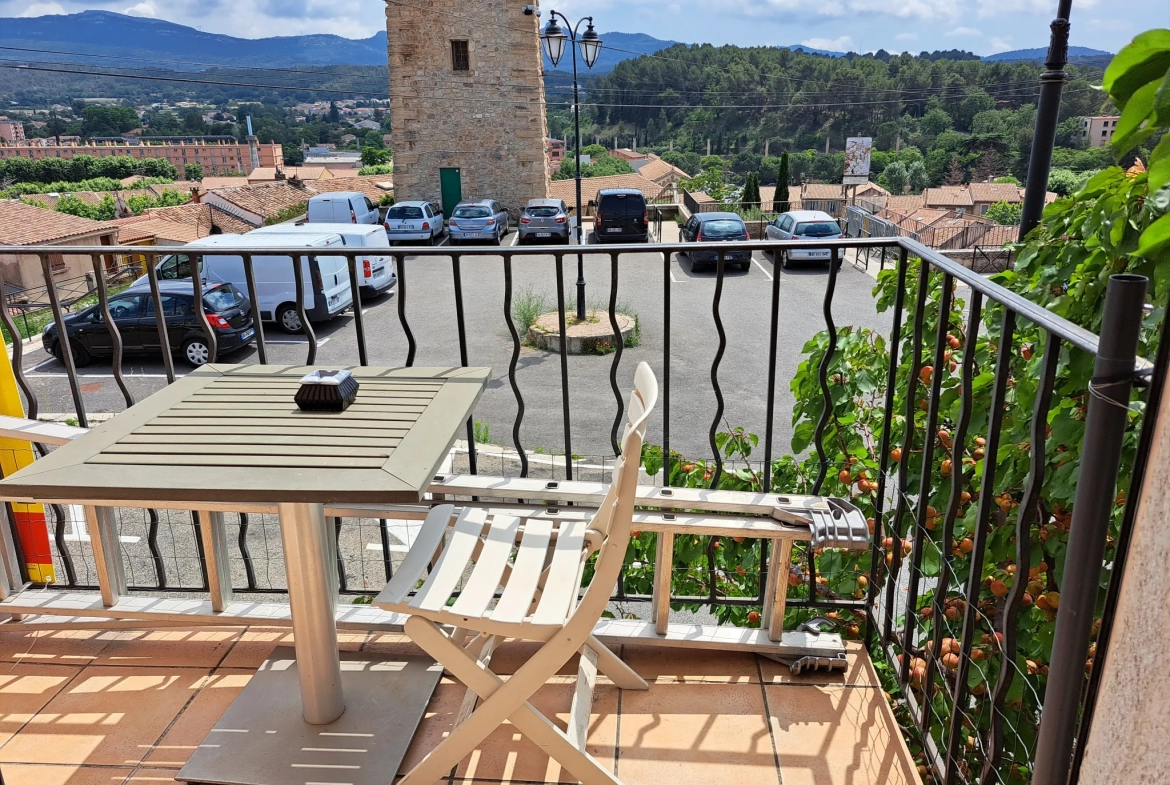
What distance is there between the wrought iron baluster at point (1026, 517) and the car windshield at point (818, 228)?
19.2m

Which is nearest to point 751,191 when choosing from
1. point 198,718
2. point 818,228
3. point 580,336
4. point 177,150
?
point 818,228

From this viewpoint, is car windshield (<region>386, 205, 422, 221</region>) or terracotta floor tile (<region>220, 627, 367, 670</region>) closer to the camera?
terracotta floor tile (<region>220, 627, 367, 670</region>)

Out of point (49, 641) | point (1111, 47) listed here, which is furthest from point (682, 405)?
point (1111, 47)

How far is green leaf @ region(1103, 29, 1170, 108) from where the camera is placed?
0.71 metres

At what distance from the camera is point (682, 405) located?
39.7ft

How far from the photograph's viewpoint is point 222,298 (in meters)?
12.7

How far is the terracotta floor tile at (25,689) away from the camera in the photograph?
6.52ft

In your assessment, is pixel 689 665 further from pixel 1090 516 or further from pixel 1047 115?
pixel 1047 115

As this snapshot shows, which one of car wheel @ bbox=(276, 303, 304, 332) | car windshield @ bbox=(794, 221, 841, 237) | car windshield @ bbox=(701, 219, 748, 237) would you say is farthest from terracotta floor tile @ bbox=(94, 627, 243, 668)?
car windshield @ bbox=(794, 221, 841, 237)

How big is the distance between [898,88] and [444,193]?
58.6 meters

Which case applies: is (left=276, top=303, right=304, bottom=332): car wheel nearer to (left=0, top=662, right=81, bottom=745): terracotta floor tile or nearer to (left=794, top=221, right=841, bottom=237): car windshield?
(left=794, top=221, right=841, bottom=237): car windshield

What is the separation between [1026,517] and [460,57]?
2934 cm

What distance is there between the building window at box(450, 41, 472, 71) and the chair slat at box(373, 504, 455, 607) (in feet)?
93.6

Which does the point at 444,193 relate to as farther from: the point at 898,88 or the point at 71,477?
the point at 898,88
